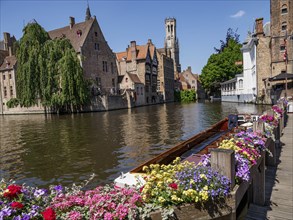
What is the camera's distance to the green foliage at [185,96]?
7538 cm

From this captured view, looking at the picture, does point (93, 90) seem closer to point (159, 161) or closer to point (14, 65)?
point (14, 65)

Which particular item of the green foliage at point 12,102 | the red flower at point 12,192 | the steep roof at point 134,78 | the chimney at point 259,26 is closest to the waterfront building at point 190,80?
the steep roof at point 134,78

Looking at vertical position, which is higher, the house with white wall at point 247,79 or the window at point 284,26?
the window at point 284,26

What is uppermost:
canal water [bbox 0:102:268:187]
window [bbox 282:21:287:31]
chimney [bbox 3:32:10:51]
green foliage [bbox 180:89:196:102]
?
chimney [bbox 3:32:10:51]

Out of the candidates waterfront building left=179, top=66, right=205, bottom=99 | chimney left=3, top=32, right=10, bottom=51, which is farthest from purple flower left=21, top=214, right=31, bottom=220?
waterfront building left=179, top=66, right=205, bottom=99

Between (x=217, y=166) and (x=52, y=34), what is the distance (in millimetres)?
53506

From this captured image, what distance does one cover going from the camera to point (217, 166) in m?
2.84

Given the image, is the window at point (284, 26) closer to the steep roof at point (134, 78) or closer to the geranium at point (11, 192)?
the steep roof at point (134, 78)

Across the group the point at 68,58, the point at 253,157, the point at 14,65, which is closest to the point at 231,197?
the point at 253,157

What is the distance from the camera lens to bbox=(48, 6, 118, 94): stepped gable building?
140 ft

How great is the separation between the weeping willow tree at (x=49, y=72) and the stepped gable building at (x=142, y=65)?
63.8 feet

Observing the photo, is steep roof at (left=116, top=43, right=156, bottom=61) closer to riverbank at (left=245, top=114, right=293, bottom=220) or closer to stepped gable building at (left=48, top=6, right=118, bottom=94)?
stepped gable building at (left=48, top=6, right=118, bottom=94)

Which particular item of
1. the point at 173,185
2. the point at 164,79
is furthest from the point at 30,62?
the point at 164,79

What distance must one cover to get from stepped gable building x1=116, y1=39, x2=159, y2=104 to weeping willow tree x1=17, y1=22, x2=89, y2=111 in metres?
19.5
